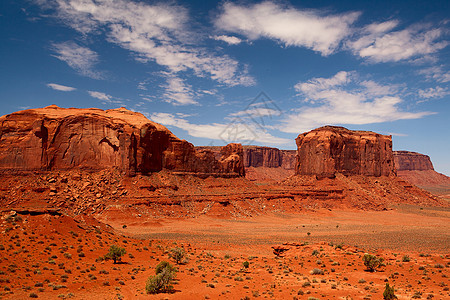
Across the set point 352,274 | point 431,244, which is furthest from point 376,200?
point 352,274

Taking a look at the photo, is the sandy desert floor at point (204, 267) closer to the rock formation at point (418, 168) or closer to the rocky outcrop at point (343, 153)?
the rocky outcrop at point (343, 153)

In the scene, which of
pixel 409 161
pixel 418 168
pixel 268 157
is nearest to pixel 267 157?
pixel 268 157

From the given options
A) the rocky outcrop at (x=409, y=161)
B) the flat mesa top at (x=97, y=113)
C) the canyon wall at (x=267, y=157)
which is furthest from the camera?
the rocky outcrop at (x=409, y=161)

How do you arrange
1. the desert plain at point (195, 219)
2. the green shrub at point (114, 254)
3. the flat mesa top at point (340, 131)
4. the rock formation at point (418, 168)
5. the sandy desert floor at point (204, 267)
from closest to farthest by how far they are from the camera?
the sandy desert floor at point (204, 267)
the desert plain at point (195, 219)
the green shrub at point (114, 254)
the flat mesa top at point (340, 131)
the rock formation at point (418, 168)

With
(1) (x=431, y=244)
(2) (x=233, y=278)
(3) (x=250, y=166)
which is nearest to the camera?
(2) (x=233, y=278)

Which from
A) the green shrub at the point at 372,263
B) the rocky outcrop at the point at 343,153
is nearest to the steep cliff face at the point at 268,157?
the rocky outcrop at the point at 343,153

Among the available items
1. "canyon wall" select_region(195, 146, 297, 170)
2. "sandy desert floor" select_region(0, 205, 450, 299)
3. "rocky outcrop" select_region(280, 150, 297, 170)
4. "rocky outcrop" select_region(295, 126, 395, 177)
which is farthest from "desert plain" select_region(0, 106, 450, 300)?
"rocky outcrop" select_region(280, 150, 297, 170)

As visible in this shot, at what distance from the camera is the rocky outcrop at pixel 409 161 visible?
623 feet

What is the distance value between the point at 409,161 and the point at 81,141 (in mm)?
195015

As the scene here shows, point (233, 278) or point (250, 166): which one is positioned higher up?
point (250, 166)

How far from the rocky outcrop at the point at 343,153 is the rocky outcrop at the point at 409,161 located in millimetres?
113859

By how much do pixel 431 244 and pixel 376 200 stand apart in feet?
149

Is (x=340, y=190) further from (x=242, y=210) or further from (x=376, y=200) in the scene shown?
(x=242, y=210)

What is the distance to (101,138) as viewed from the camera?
168ft
